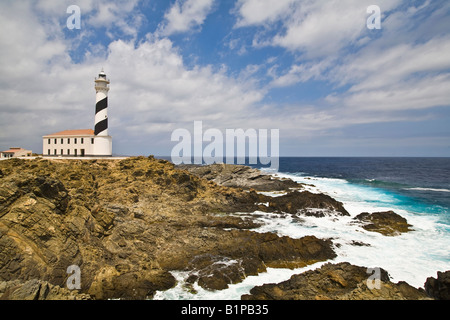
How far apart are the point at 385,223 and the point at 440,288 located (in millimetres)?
9666

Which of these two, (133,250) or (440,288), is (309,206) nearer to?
(440,288)

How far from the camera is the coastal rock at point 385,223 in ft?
53.4

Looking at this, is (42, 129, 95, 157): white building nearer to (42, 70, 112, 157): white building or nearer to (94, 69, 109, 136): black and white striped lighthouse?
(42, 70, 112, 157): white building

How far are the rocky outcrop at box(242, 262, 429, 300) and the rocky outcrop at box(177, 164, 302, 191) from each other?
80.7 ft

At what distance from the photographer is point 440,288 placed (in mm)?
8398

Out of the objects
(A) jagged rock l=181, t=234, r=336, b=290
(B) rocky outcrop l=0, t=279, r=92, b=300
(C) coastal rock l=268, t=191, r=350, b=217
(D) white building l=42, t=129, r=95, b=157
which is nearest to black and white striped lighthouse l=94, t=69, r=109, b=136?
(D) white building l=42, t=129, r=95, b=157

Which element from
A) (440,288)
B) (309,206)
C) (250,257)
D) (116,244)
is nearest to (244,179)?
(309,206)

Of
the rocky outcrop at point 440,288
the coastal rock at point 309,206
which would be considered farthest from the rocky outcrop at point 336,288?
the coastal rock at point 309,206

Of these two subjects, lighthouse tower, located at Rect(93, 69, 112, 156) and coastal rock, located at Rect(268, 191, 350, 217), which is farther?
lighthouse tower, located at Rect(93, 69, 112, 156)

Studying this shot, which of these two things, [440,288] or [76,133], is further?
[76,133]

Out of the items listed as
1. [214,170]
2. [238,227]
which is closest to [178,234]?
[238,227]

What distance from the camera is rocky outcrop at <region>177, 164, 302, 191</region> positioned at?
3556 cm

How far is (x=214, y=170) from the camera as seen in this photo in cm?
4575

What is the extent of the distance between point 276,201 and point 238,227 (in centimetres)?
756
